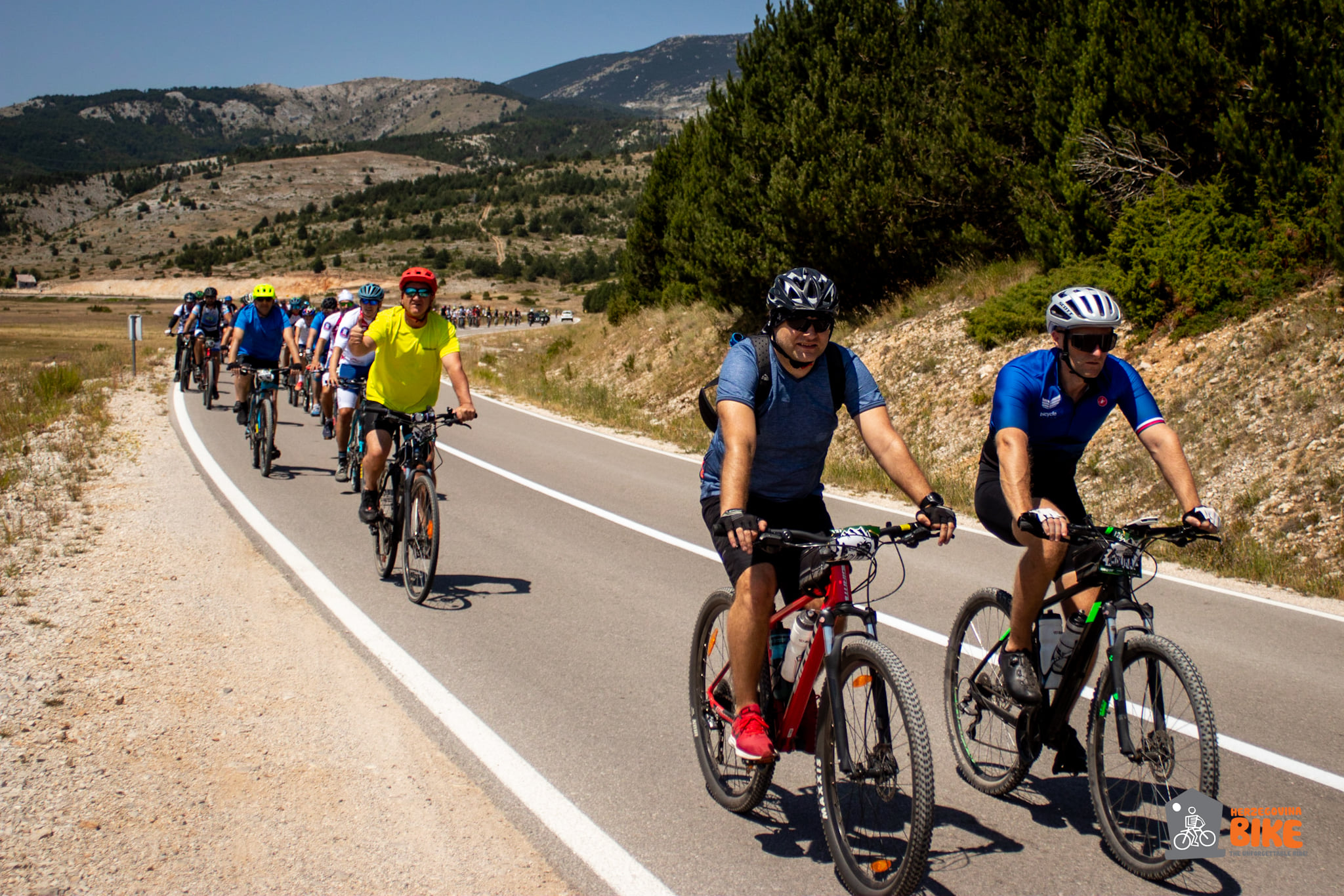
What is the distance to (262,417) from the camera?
41.2 feet

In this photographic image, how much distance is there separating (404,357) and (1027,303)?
39.3 feet

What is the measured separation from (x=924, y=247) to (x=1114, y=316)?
18013 millimetres

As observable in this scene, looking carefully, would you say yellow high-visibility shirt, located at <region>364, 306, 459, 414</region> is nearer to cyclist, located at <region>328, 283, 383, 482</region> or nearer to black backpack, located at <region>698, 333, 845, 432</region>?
cyclist, located at <region>328, 283, 383, 482</region>

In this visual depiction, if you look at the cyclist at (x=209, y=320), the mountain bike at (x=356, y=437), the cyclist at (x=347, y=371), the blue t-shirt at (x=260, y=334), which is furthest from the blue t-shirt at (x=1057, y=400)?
the cyclist at (x=209, y=320)

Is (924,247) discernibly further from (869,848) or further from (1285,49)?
(869,848)

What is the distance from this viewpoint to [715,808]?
4.32 metres

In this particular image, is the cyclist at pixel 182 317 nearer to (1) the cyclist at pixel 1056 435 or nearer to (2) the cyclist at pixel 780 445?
(2) the cyclist at pixel 780 445

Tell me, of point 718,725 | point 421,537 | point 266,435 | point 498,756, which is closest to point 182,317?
point 266,435

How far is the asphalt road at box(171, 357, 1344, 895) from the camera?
3.84 metres

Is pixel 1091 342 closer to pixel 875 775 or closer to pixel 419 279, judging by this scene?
pixel 875 775

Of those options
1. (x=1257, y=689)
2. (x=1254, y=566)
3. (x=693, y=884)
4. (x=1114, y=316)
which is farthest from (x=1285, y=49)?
(x=693, y=884)

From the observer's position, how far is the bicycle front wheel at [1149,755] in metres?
3.55

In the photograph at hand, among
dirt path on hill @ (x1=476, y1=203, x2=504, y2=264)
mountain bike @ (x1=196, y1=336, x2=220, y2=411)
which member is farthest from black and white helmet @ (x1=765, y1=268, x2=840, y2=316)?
dirt path on hill @ (x1=476, y1=203, x2=504, y2=264)

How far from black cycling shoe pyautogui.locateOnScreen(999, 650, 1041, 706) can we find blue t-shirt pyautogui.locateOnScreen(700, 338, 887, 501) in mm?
1104
